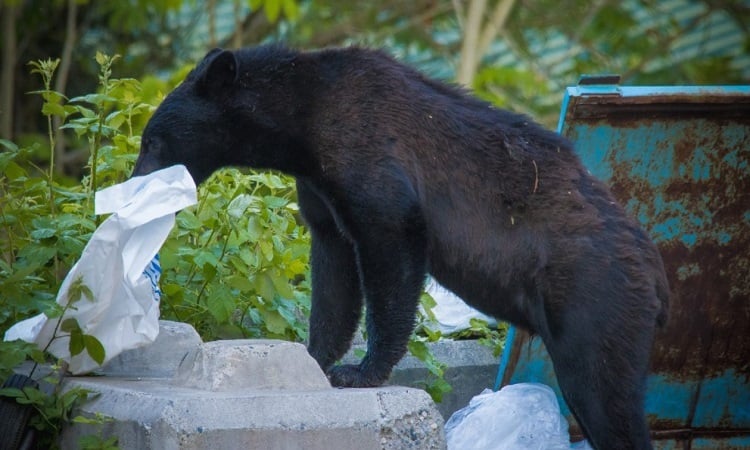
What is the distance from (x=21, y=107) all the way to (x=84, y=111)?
756cm

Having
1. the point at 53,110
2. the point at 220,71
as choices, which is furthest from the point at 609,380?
the point at 53,110

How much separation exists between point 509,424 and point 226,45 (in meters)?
7.70

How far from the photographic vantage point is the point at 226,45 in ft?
37.8

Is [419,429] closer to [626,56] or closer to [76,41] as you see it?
[76,41]

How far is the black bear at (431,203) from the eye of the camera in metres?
4.16

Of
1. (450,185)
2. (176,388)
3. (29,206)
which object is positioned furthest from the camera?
(29,206)

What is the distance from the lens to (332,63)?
449 centimetres

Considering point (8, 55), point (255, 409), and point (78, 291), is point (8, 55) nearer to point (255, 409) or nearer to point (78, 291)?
point (78, 291)

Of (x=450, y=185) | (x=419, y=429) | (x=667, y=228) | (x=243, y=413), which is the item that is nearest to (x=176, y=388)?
(x=243, y=413)

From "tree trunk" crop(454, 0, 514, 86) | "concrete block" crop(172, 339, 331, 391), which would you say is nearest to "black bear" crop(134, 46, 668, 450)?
"concrete block" crop(172, 339, 331, 391)

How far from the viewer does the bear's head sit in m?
4.46

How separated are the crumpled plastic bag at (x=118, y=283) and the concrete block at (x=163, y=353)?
26cm

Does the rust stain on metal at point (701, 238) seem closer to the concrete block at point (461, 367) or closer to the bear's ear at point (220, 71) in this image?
the concrete block at point (461, 367)

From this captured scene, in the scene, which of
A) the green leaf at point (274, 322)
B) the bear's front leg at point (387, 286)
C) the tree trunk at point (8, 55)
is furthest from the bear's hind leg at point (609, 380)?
the tree trunk at point (8, 55)
